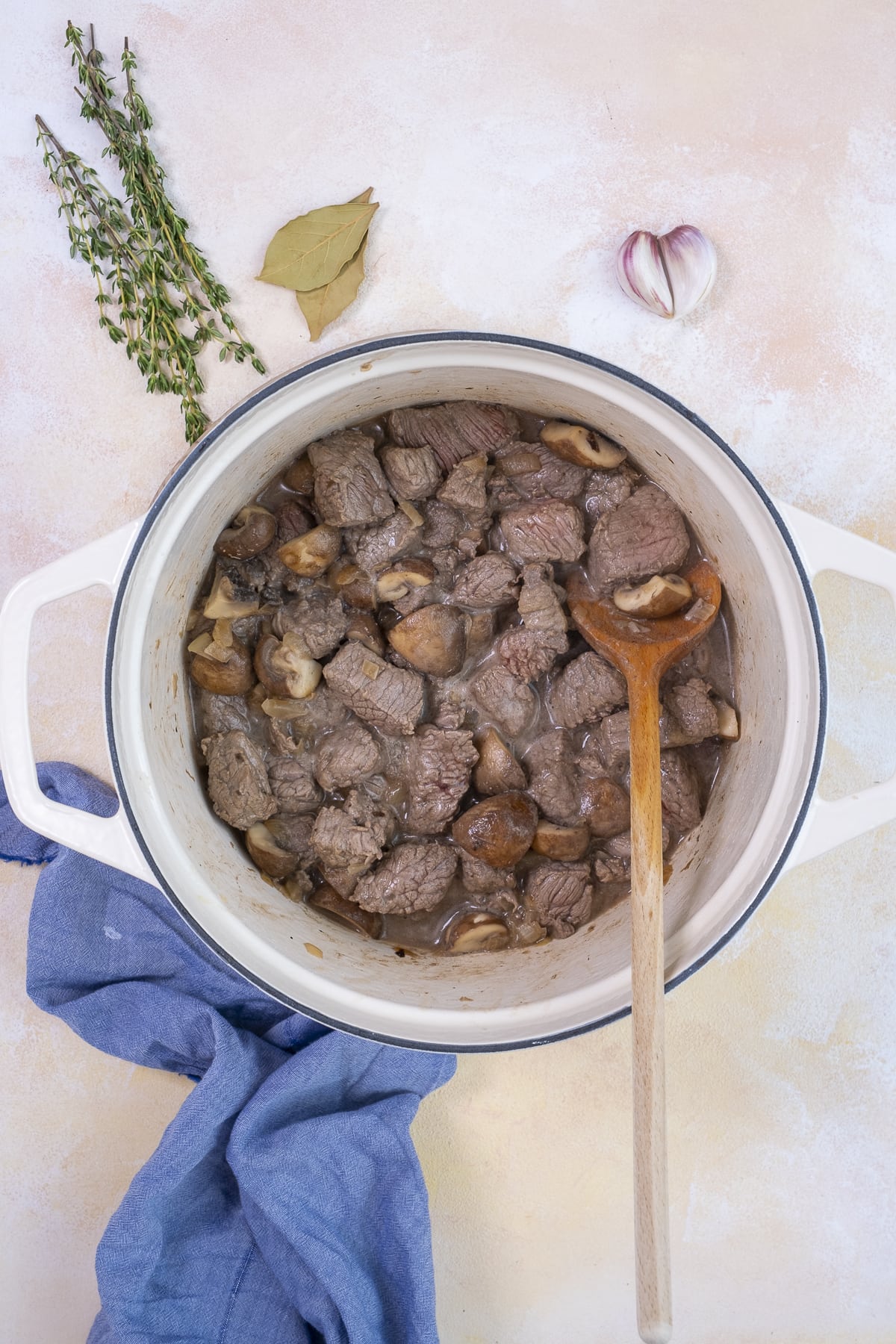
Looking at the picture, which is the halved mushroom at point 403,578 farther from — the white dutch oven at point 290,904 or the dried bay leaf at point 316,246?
the dried bay leaf at point 316,246

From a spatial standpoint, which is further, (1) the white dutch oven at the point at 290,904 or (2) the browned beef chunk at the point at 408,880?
(2) the browned beef chunk at the point at 408,880

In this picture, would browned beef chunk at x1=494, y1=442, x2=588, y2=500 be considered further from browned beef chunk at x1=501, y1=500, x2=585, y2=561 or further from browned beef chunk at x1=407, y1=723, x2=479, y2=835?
browned beef chunk at x1=407, y1=723, x2=479, y2=835

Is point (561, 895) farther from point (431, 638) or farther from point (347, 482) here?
point (347, 482)

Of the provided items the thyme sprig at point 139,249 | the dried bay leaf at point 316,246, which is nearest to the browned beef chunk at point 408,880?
the thyme sprig at point 139,249

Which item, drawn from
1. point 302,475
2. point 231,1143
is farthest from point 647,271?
point 231,1143

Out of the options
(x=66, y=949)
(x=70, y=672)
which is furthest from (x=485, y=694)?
(x=66, y=949)

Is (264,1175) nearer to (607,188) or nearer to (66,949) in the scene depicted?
(66,949)
